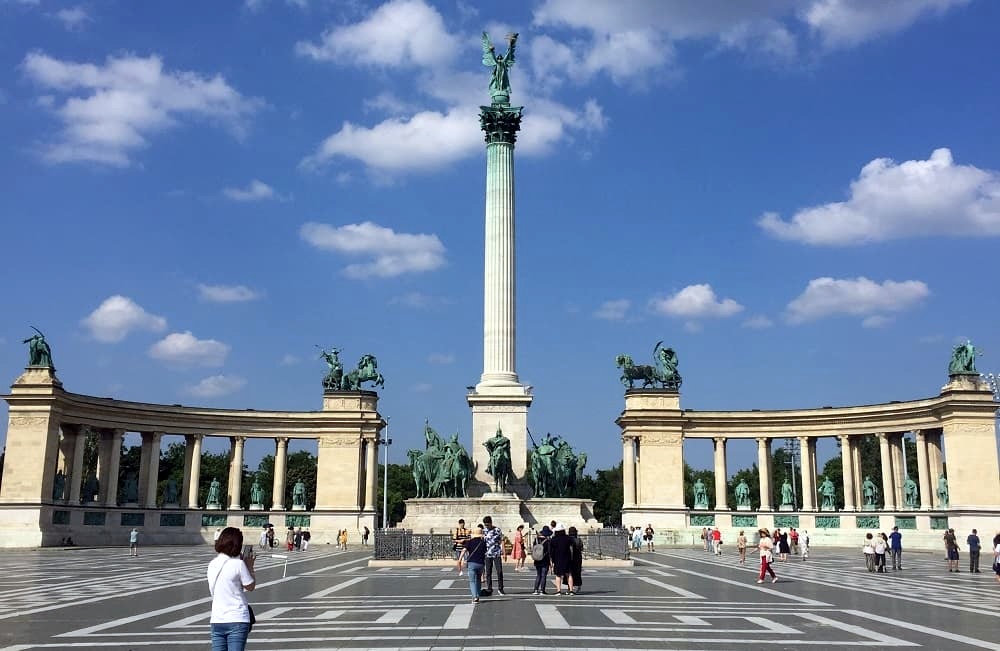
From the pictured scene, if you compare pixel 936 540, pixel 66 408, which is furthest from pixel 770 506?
pixel 66 408

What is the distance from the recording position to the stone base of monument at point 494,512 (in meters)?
47.5

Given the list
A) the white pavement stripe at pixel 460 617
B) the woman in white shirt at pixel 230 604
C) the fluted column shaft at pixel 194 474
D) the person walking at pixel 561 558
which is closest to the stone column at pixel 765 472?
the fluted column shaft at pixel 194 474

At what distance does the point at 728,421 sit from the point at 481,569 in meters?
63.5

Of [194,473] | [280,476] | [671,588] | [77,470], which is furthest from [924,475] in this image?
[77,470]

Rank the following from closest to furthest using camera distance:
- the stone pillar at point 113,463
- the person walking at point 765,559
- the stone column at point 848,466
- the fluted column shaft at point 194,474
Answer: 1. the person walking at point 765,559
2. the stone pillar at point 113,463
3. the fluted column shaft at point 194,474
4. the stone column at point 848,466

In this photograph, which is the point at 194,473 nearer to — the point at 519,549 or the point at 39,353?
the point at 39,353

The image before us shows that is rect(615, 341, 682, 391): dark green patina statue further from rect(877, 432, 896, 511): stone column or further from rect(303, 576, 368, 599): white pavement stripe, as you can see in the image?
rect(303, 576, 368, 599): white pavement stripe

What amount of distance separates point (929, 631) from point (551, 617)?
793 centimetres

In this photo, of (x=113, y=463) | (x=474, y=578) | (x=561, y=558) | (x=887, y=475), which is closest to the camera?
(x=474, y=578)

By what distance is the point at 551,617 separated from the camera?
1970 centimetres

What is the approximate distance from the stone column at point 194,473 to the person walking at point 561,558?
194 ft

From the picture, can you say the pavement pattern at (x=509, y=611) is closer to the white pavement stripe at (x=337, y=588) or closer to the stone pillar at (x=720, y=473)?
the white pavement stripe at (x=337, y=588)

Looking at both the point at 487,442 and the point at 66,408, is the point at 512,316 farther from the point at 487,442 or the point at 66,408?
the point at 66,408

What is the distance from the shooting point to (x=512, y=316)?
55656 mm
